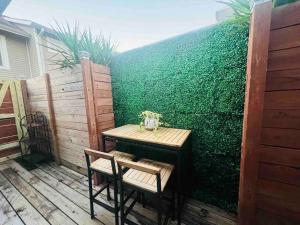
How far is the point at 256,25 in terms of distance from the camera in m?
0.96

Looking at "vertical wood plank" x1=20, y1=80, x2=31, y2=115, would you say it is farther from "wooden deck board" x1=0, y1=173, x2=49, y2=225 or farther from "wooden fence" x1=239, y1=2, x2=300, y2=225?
"wooden fence" x1=239, y1=2, x2=300, y2=225

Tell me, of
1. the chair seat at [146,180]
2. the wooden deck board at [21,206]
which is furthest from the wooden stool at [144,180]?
the wooden deck board at [21,206]

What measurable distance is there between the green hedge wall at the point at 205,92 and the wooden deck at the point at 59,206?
0.27 metres

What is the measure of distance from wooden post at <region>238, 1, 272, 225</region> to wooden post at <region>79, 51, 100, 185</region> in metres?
1.90

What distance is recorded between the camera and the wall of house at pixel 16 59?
18.1ft

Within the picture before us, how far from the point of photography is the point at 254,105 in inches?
40.1

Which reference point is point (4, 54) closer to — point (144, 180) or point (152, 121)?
point (152, 121)

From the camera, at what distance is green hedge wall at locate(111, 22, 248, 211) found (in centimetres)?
154

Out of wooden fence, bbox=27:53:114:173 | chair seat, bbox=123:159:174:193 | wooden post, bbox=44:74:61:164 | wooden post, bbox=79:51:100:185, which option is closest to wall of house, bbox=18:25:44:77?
wooden fence, bbox=27:53:114:173

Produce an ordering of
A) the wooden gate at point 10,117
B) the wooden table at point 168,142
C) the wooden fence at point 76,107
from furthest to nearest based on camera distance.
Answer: the wooden gate at point 10,117 < the wooden fence at point 76,107 < the wooden table at point 168,142

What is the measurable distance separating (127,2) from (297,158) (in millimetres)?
6846

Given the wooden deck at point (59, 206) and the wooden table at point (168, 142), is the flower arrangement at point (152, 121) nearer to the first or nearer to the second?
the wooden table at point (168, 142)

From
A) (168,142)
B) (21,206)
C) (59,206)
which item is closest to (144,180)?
(168,142)

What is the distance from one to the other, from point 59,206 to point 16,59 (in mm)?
6831
